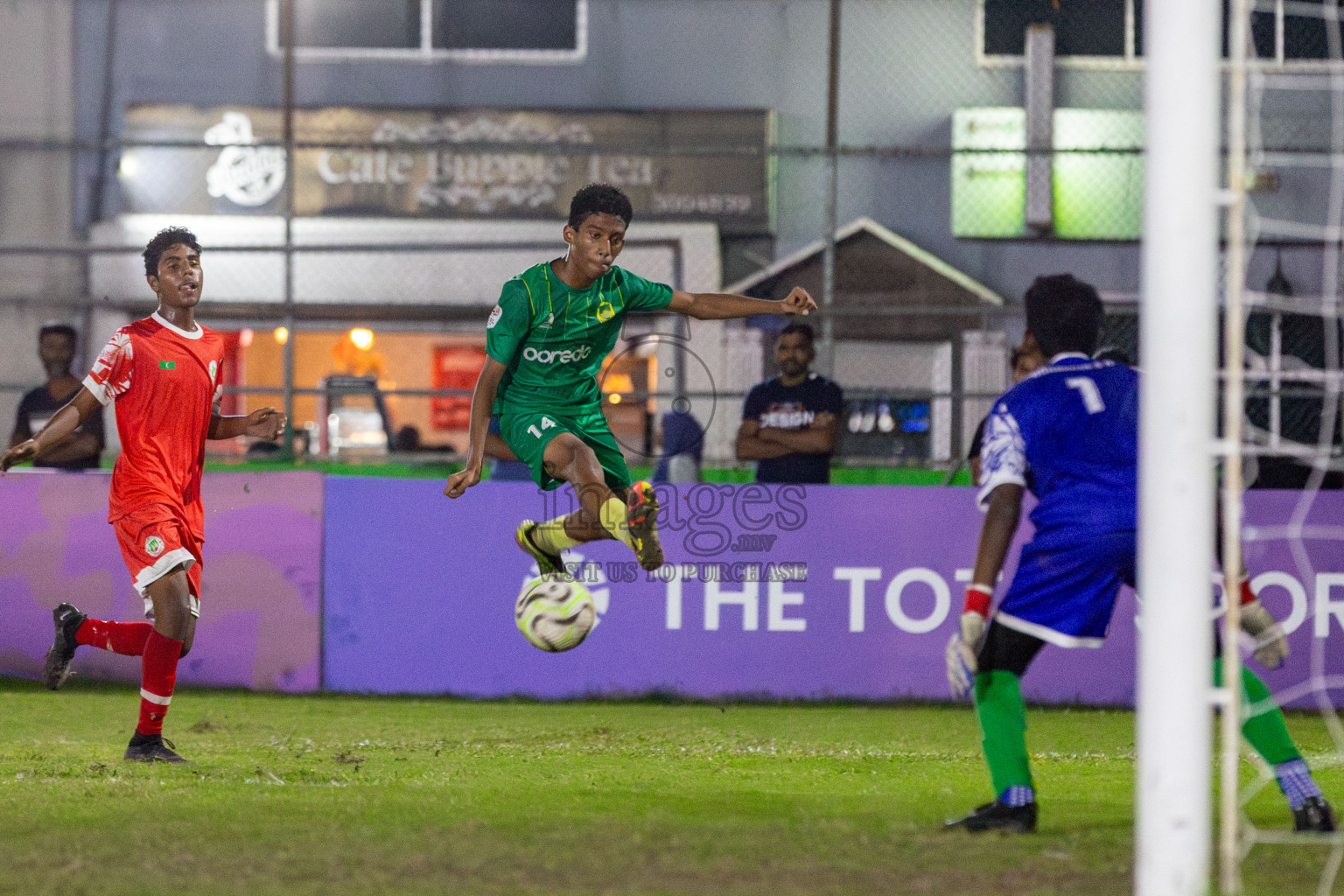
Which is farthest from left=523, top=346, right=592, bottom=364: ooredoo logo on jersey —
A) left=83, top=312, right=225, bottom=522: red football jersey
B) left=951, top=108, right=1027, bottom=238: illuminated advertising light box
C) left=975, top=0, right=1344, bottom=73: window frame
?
left=975, top=0, right=1344, bottom=73: window frame

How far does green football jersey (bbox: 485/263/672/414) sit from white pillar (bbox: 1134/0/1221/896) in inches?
116

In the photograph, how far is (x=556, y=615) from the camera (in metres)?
6.55

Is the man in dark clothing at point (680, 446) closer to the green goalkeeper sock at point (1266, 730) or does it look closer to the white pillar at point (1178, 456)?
the green goalkeeper sock at point (1266, 730)

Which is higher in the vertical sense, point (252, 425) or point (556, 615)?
point (252, 425)

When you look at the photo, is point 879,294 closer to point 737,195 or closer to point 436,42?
point 737,195

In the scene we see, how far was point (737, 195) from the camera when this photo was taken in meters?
15.9

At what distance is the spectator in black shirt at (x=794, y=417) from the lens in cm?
977

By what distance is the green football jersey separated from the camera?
643 centimetres

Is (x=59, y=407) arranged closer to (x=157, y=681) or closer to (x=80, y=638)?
(x=80, y=638)

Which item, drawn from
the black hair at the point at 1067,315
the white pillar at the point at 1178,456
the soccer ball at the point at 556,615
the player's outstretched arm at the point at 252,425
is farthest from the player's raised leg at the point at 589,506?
the white pillar at the point at 1178,456

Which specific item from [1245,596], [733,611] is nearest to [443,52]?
[733,611]

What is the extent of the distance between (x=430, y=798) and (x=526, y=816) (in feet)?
1.82

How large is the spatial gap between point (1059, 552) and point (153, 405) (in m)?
4.01

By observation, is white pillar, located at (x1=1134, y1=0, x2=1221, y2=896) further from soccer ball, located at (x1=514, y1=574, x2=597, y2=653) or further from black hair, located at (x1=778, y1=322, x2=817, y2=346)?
black hair, located at (x1=778, y1=322, x2=817, y2=346)
